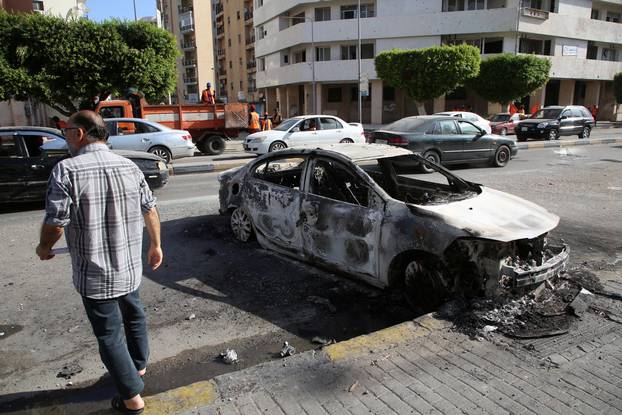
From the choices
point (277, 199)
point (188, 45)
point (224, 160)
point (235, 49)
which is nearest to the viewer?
point (277, 199)

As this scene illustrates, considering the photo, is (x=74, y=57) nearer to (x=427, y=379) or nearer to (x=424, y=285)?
(x=424, y=285)

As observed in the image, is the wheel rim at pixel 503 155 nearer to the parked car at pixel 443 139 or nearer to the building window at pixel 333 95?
the parked car at pixel 443 139

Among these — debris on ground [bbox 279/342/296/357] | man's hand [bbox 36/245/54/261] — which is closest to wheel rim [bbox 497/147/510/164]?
debris on ground [bbox 279/342/296/357]

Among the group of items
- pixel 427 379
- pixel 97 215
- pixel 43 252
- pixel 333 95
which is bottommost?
pixel 427 379

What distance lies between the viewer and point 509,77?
118 ft

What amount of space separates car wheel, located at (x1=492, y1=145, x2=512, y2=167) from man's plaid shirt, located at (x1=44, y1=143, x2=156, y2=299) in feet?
43.4

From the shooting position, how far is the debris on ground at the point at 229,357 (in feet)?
12.0

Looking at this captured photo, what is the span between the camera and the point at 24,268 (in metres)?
5.75

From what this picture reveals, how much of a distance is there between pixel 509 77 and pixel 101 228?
38.3 meters

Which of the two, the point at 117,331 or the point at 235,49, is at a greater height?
the point at 235,49

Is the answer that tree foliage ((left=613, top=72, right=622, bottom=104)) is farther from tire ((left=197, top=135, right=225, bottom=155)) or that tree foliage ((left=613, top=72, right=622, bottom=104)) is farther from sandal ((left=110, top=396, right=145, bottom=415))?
sandal ((left=110, top=396, right=145, bottom=415))

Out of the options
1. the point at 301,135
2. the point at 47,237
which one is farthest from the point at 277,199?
the point at 301,135

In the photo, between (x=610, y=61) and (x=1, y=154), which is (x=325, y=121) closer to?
(x=1, y=154)

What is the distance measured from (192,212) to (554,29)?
144 feet
